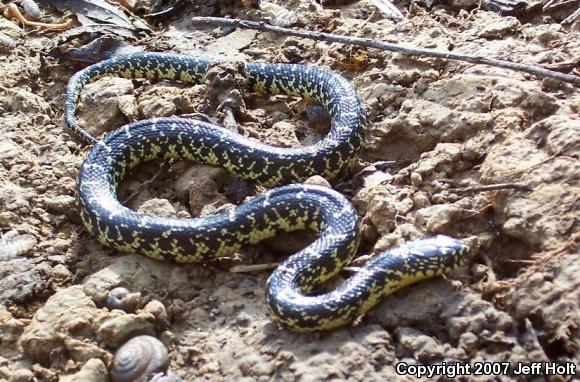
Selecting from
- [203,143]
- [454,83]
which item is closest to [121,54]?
[203,143]

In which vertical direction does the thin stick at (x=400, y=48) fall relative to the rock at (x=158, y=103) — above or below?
above

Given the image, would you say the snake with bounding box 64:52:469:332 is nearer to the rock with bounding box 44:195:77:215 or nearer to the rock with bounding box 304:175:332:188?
the rock with bounding box 304:175:332:188

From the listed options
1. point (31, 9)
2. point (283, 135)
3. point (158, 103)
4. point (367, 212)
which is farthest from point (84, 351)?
point (31, 9)

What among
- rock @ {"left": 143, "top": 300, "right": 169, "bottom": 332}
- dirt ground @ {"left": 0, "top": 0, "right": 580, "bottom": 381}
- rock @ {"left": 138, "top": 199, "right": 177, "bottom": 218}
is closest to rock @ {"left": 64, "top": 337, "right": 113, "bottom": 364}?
dirt ground @ {"left": 0, "top": 0, "right": 580, "bottom": 381}

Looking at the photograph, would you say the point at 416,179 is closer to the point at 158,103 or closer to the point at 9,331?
the point at 158,103

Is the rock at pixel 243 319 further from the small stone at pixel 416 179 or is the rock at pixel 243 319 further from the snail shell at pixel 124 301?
the small stone at pixel 416 179

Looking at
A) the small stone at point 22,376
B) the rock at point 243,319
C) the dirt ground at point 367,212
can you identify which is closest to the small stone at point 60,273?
the dirt ground at point 367,212
